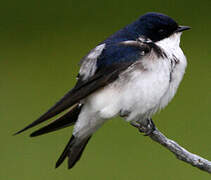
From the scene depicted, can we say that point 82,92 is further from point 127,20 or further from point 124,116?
point 127,20

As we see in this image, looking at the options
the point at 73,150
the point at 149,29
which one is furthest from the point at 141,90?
the point at 73,150

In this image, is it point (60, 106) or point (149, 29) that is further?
point (149, 29)

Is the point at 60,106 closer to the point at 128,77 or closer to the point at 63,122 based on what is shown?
the point at 63,122

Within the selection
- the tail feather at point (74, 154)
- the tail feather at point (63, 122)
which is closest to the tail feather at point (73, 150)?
the tail feather at point (74, 154)

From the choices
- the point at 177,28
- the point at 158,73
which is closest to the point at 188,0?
the point at 177,28

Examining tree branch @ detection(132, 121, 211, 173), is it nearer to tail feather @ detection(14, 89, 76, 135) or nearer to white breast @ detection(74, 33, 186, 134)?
white breast @ detection(74, 33, 186, 134)

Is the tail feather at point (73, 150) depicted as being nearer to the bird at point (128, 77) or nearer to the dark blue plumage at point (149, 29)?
the bird at point (128, 77)

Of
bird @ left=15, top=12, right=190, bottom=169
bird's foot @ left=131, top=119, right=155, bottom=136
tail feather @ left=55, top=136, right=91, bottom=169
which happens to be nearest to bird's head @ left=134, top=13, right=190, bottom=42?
bird @ left=15, top=12, right=190, bottom=169
